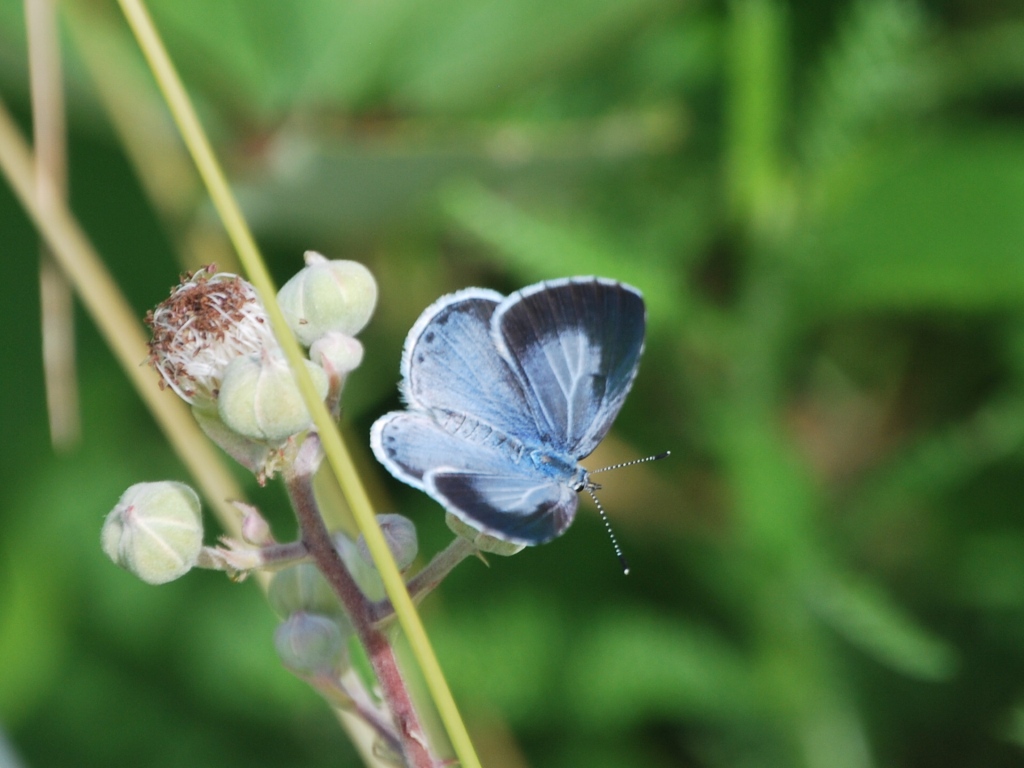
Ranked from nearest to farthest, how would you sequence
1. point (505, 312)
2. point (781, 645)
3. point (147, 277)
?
point (505, 312), point (781, 645), point (147, 277)

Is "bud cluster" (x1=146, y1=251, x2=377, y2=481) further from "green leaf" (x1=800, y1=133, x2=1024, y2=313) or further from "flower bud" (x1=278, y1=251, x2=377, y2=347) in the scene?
"green leaf" (x1=800, y1=133, x2=1024, y2=313)

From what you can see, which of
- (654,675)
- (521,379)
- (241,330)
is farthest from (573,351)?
(654,675)

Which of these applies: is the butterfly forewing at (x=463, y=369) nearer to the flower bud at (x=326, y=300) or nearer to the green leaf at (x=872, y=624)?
the flower bud at (x=326, y=300)

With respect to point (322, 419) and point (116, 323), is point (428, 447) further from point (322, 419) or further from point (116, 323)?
point (116, 323)

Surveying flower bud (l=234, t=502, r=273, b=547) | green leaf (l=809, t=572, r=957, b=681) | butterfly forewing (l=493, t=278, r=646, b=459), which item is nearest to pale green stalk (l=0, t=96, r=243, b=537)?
flower bud (l=234, t=502, r=273, b=547)

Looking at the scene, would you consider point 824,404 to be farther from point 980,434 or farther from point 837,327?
point 980,434

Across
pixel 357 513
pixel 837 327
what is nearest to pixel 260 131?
pixel 837 327

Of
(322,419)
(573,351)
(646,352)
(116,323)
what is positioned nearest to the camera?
(322,419)

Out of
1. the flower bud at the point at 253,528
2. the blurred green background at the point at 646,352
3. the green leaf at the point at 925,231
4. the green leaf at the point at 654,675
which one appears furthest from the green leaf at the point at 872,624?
the flower bud at the point at 253,528
